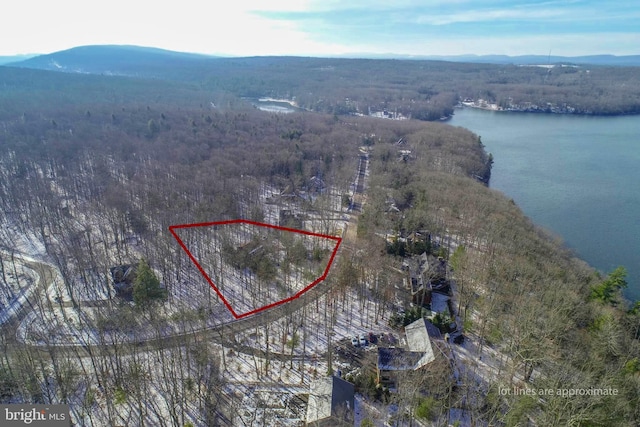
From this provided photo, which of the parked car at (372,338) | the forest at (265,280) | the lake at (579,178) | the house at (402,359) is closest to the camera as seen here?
the forest at (265,280)

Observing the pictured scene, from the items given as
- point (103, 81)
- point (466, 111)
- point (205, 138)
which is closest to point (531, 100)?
point (466, 111)

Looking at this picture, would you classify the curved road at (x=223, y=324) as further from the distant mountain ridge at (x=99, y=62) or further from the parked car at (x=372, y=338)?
the distant mountain ridge at (x=99, y=62)

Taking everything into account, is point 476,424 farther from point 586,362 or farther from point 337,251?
point 337,251

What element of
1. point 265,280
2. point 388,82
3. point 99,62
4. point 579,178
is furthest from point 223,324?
point 99,62

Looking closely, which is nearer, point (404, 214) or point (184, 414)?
point (184, 414)

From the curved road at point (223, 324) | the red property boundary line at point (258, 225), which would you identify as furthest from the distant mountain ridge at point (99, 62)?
the curved road at point (223, 324)

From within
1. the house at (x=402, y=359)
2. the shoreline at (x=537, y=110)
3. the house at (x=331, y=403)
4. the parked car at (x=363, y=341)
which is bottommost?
the parked car at (x=363, y=341)
